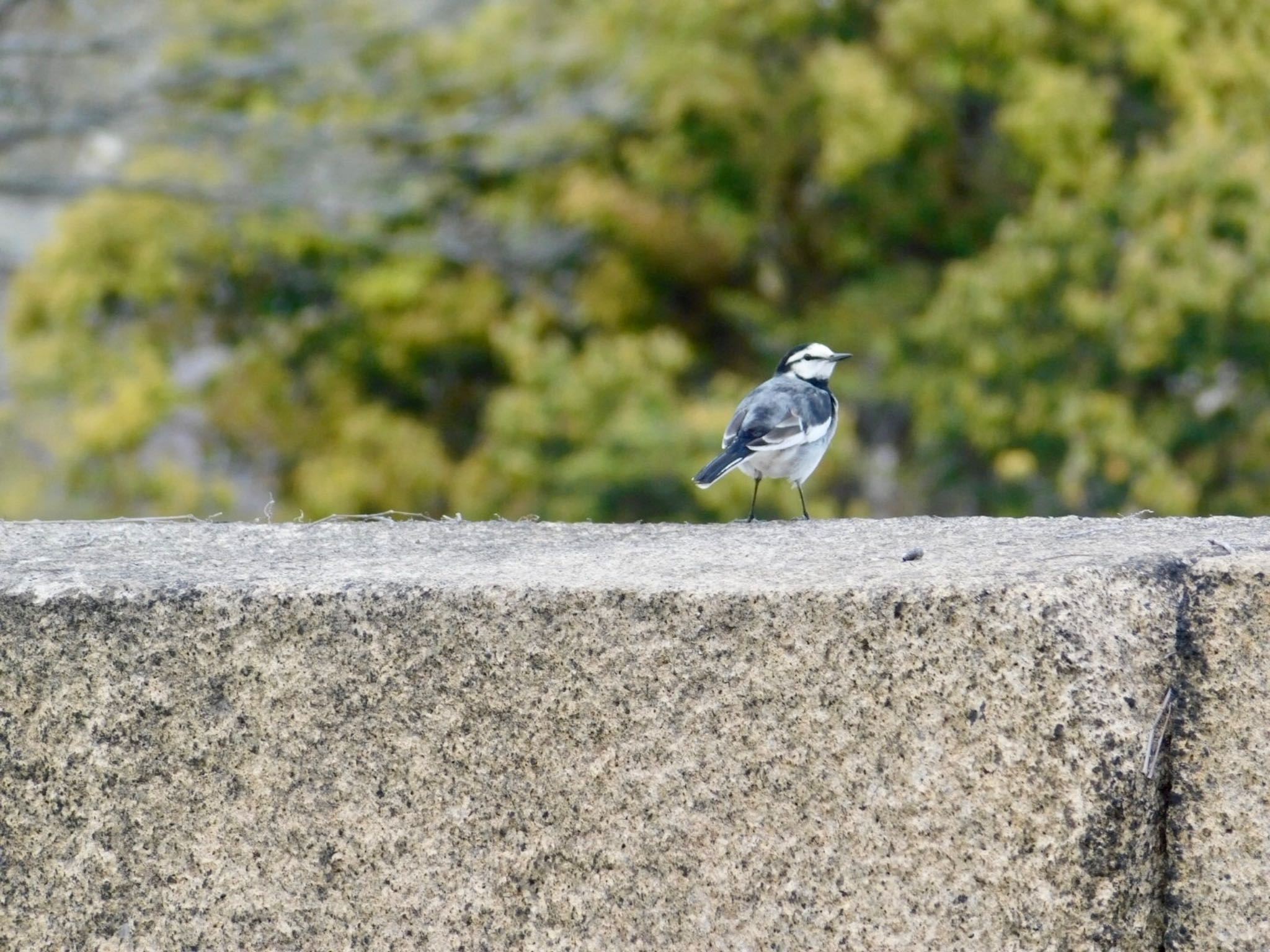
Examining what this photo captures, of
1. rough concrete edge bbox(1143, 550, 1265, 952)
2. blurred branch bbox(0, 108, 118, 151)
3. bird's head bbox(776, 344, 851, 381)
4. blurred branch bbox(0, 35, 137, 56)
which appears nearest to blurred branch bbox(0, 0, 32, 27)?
blurred branch bbox(0, 35, 137, 56)

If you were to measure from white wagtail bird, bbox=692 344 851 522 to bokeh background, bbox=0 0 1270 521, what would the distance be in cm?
793

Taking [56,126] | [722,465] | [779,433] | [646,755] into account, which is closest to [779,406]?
[779,433]

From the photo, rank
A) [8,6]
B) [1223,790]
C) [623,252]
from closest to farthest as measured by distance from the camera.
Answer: [1223,790] → [8,6] → [623,252]

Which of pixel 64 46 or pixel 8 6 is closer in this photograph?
pixel 64 46

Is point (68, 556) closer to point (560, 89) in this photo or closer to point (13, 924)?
point (13, 924)

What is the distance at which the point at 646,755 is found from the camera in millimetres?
2148

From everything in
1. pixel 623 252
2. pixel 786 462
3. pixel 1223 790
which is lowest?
pixel 623 252

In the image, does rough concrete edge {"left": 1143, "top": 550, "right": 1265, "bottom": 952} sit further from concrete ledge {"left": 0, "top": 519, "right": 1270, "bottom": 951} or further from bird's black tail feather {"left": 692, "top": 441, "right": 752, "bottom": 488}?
bird's black tail feather {"left": 692, "top": 441, "right": 752, "bottom": 488}

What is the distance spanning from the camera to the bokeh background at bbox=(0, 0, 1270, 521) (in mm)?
13102

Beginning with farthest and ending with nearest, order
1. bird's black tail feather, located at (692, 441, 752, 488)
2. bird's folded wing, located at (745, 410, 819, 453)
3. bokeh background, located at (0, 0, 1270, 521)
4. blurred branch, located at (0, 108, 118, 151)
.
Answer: bokeh background, located at (0, 0, 1270, 521) < blurred branch, located at (0, 108, 118, 151) < bird's folded wing, located at (745, 410, 819, 453) < bird's black tail feather, located at (692, 441, 752, 488)

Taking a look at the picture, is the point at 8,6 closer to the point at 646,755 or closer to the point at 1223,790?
the point at 646,755

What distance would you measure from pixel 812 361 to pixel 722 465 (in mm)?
1238

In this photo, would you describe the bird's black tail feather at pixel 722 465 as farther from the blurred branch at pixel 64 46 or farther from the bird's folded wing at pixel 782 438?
the blurred branch at pixel 64 46

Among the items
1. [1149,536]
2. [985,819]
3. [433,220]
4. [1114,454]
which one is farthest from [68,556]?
[433,220]
